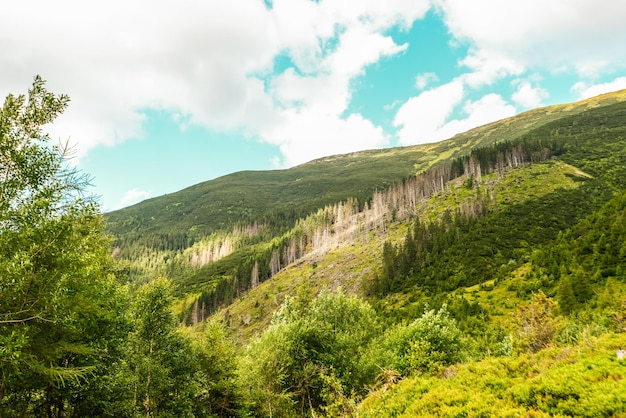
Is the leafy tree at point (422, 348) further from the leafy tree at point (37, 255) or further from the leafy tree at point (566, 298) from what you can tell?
the leafy tree at point (37, 255)

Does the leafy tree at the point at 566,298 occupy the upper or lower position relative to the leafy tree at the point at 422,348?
lower

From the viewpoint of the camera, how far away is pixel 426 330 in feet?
107

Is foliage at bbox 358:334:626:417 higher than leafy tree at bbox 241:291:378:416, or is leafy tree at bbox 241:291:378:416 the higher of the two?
foliage at bbox 358:334:626:417

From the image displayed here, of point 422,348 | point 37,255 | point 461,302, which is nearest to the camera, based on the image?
point 37,255

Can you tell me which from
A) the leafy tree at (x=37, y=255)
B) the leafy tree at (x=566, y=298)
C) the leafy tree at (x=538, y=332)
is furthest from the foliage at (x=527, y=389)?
the leafy tree at (x=566, y=298)

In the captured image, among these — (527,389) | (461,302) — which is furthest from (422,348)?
(461,302)

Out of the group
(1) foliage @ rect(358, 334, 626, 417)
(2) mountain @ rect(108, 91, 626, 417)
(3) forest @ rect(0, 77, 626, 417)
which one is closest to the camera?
(1) foliage @ rect(358, 334, 626, 417)

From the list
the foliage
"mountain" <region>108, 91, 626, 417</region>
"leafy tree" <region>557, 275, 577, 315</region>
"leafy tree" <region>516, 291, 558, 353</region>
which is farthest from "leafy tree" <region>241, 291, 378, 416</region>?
"leafy tree" <region>557, 275, 577, 315</region>

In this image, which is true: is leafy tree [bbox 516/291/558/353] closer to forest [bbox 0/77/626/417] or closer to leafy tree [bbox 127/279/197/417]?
forest [bbox 0/77/626/417]

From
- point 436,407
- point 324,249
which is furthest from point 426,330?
point 324,249

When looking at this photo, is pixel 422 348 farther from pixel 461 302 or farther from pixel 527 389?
pixel 461 302

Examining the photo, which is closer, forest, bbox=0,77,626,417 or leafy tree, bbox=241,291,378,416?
forest, bbox=0,77,626,417

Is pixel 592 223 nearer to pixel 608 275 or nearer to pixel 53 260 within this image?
pixel 608 275

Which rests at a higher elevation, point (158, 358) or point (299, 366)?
point (158, 358)
